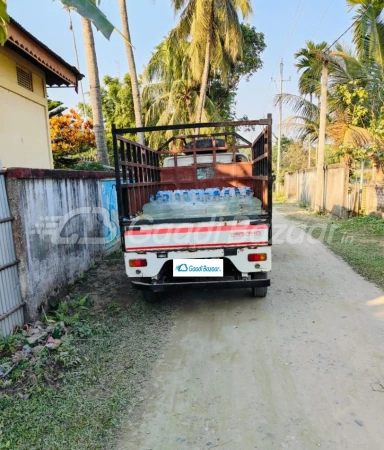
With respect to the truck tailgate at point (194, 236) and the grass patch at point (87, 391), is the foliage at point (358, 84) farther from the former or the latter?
the grass patch at point (87, 391)

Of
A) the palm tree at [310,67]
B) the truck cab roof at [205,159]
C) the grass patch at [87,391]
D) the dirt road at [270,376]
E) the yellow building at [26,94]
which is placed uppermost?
the palm tree at [310,67]

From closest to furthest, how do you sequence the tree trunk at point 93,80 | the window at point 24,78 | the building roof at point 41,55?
the building roof at point 41,55 < the window at point 24,78 < the tree trunk at point 93,80

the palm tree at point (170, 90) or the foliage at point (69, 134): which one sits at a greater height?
the palm tree at point (170, 90)

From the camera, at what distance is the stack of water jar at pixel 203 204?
4198 mm

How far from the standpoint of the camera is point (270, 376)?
2811 mm

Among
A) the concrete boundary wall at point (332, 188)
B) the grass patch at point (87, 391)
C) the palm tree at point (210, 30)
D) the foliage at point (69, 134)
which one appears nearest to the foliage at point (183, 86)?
the palm tree at point (210, 30)

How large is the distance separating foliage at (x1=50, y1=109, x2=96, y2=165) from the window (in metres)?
10.4

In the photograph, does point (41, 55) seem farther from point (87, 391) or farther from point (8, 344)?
point (87, 391)

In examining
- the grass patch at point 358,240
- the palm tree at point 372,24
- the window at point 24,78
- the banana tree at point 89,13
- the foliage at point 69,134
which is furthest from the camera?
the foliage at point 69,134

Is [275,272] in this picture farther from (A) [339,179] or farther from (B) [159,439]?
(A) [339,179]

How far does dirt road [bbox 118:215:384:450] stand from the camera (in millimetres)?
2176

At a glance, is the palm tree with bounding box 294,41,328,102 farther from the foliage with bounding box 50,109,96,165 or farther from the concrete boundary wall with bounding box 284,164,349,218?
the foliage with bounding box 50,109,96,165

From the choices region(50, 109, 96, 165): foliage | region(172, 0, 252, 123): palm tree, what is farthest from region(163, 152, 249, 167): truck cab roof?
region(50, 109, 96, 165): foliage

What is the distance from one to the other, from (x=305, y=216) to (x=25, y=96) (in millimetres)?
10160
